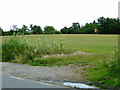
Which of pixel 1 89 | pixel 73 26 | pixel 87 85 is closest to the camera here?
pixel 1 89

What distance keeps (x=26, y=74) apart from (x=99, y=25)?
73.5 m

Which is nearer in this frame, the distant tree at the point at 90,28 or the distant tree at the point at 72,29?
the distant tree at the point at 72,29

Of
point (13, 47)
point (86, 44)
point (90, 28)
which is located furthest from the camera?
point (90, 28)

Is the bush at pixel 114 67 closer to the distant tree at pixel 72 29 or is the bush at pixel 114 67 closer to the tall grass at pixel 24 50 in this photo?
A: the tall grass at pixel 24 50

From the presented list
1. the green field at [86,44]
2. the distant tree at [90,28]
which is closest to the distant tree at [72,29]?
the distant tree at [90,28]

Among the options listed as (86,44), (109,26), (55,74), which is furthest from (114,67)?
(109,26)

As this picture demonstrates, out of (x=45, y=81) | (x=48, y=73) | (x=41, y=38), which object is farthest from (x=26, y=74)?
(x=41, y=38)

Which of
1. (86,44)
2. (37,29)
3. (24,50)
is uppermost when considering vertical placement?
(37,29)

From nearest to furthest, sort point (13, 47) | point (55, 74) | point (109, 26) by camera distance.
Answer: point (55, 74), point (13, 47), point (109, 26)

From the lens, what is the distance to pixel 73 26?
8800 cm

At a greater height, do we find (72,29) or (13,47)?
(72,29)

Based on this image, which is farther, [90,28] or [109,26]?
[90,28]

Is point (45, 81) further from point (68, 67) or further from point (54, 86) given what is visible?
point (68, 67)

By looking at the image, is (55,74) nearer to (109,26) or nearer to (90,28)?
(109,26)
